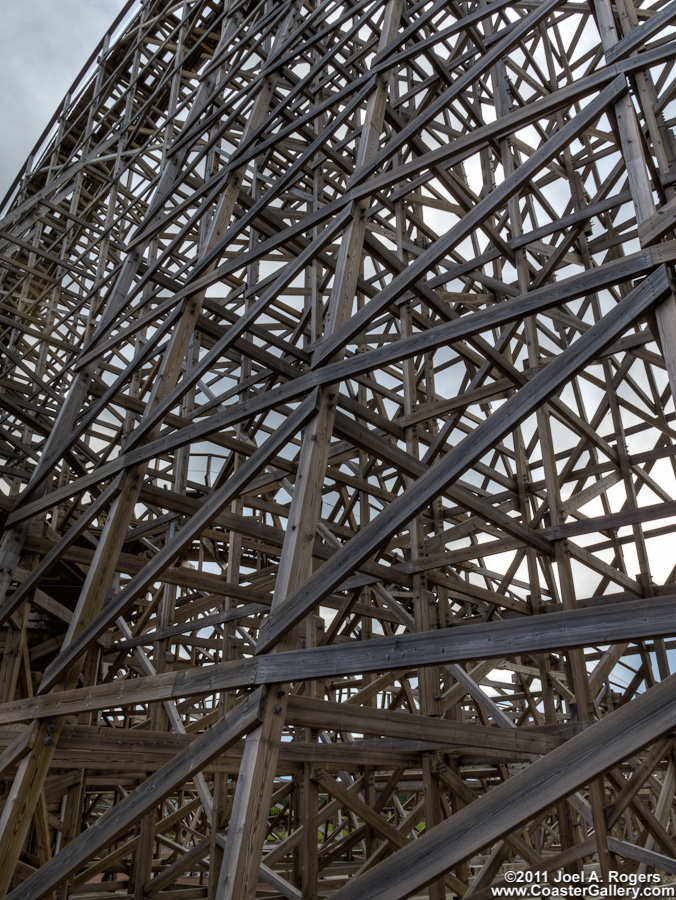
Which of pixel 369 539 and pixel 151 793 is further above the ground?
pixel 369 539


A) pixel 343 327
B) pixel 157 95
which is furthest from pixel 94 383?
pixel 157 95

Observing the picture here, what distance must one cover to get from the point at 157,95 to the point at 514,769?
11.6 metres

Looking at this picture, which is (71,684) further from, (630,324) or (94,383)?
(630,324)
